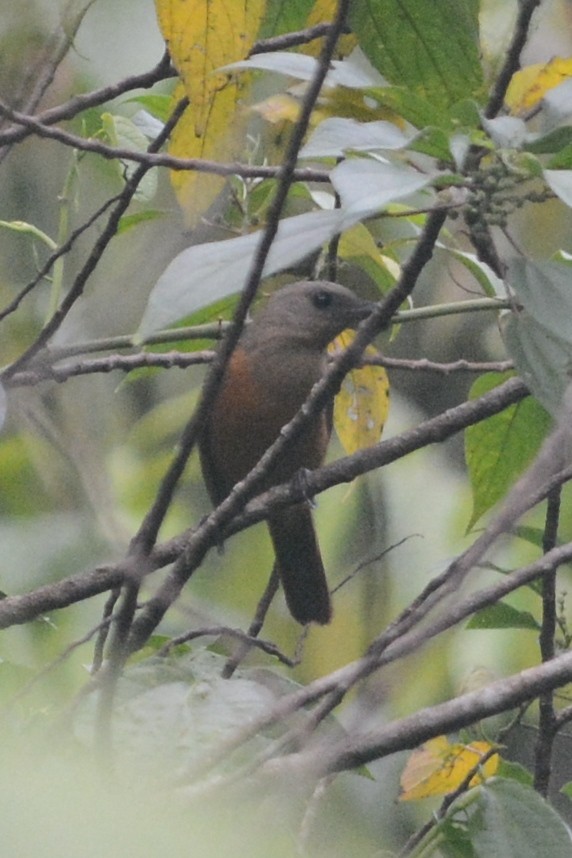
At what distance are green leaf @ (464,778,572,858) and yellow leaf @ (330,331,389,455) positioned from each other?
3.38 feet

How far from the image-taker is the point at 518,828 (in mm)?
1927

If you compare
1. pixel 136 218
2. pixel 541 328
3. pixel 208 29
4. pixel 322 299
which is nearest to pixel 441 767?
pixel 541 328

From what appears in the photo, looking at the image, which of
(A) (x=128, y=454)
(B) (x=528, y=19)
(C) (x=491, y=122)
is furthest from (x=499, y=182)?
(A) (x=128, y=454)

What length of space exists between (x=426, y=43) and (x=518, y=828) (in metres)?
1.19

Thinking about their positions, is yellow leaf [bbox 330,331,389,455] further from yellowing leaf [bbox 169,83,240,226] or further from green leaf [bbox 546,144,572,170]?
green leaf [bbox 546,144,572,170]

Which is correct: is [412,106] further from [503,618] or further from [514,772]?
[514,772]

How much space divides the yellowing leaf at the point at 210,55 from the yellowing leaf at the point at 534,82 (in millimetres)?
555

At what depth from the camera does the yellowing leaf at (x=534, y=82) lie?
204cm

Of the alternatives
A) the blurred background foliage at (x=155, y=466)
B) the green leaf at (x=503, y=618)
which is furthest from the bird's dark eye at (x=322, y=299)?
the green leaf at (x=503, y=618)

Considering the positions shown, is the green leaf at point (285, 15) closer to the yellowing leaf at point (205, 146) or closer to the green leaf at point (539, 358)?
the yellowing leaf at point (205, 146)

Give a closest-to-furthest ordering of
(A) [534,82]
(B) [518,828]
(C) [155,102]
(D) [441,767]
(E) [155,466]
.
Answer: (B) [518,828] → (A) [534,82] → (D) [441,767] → (C) [155,102] → (E) [155,466]

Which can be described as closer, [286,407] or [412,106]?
[412,106]

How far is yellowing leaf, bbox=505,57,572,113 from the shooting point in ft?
6.69

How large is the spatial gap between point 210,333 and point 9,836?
2123mm
